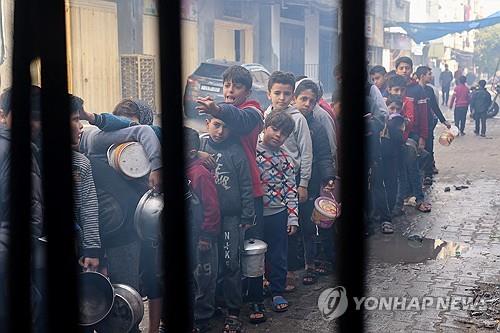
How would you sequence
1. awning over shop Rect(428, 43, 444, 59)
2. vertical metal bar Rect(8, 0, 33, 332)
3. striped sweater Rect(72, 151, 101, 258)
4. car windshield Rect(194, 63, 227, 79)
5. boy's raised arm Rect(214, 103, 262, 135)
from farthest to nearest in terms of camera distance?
awning over shop Rect(428, 43, 444, 59) < car windshield Rect(194, 63, 227, 79) < boy's raised arm Rect(214, 103, 262, 135) < striped sweater Rect(72, 151, 101, 258) < vertical metal bar Rect(8, 0, 33, 332)

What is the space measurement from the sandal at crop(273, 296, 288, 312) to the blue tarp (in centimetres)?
2121

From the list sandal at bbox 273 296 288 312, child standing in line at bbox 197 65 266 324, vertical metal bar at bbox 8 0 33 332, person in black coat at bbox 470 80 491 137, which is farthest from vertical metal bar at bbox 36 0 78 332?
person in black coat at bbox 470 80 491 137

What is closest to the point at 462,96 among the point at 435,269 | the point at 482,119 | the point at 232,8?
the point at 482,119

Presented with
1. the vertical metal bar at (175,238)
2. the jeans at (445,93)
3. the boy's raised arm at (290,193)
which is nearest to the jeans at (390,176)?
the boy's raised arm at (290,193)

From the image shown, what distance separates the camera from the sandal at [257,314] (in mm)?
4547

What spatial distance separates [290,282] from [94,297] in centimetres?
206

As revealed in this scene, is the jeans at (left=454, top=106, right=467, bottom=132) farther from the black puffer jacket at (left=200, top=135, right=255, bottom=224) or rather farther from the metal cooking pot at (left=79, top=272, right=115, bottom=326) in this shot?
the metal cooking pot at (left=79, top=272, right=115, bottom=326)

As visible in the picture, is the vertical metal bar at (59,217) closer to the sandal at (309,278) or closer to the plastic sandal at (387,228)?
the sandal at (309,278)

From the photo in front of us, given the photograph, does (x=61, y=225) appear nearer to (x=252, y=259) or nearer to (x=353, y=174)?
(x=252, y=259)

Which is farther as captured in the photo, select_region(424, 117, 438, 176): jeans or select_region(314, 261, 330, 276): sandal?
select_region(424, 117, 438, 176): jeans

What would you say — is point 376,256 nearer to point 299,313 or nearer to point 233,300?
point 299,313

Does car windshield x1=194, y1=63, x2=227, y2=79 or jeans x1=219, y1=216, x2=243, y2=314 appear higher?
car windshield x1=194, y1=63, x2=227, y2=79

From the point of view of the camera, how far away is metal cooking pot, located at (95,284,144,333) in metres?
3.84

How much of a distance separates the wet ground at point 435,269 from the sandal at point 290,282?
0.05 metres
